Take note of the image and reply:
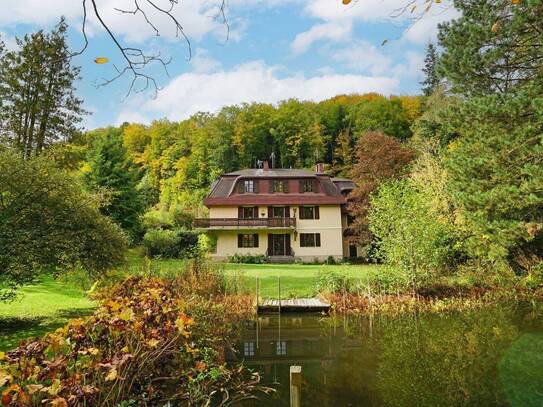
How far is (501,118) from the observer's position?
1438 cm

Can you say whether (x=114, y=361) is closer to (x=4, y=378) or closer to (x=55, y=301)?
(x=4, y=378)

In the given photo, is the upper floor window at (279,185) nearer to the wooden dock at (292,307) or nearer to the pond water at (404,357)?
the wooden dock at (292,307)

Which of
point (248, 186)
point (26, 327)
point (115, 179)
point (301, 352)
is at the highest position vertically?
point (248, 186)

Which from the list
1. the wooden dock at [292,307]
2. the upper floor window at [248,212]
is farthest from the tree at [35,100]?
the upper floor window at [248,212]

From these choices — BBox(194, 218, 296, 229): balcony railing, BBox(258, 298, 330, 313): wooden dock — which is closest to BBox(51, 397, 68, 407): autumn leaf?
BBox(258, 298, 330, 313): wooden dock

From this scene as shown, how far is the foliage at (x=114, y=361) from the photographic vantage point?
3260 millimetres

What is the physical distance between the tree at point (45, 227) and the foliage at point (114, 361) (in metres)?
5.05

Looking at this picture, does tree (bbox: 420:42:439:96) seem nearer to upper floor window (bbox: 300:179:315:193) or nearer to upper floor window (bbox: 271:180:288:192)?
upper floor window (bbox: 300:179:315:193)

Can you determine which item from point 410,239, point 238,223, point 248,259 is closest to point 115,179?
point 238,223

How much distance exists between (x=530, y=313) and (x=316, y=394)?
394 inches

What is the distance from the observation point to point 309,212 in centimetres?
3378

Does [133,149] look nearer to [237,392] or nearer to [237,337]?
[237,337]

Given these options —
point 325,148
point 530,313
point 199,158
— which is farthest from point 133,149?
point 530,313

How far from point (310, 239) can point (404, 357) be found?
79.7 ft
